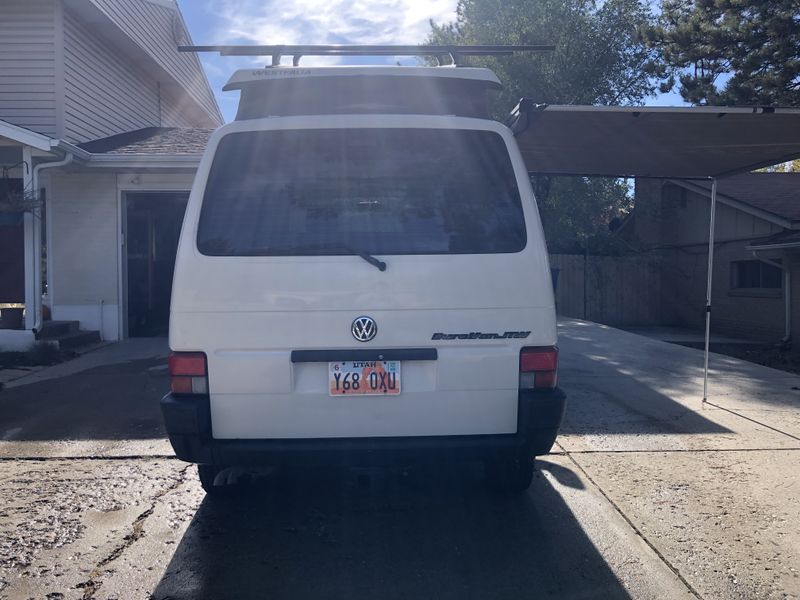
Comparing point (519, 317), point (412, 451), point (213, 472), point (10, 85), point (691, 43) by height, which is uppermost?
point (691, 43)

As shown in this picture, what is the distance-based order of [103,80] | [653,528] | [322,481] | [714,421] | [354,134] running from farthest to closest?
1. [103,80]
2. [714,421]
3. [322,481]
4. [653,528]
5. [354,134]

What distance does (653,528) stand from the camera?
4.29 metres

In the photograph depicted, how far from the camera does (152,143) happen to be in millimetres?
12609

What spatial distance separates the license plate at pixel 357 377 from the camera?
12.2 ft

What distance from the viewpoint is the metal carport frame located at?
19.5 ft

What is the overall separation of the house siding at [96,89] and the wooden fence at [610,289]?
10984 mm

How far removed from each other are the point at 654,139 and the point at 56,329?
884 cm

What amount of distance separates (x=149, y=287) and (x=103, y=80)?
12.3ft

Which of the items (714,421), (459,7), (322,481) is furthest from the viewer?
(459,7)

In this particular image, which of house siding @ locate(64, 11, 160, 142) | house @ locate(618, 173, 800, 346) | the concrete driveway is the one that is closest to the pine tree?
house @ locate(618, 173, 800, 346)

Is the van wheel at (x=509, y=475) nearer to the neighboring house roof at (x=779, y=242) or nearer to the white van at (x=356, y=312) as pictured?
the white van at (x=356, y=312)

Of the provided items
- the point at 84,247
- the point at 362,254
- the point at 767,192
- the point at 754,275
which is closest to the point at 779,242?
the point at 754,275

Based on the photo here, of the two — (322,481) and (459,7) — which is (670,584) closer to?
(322,481)

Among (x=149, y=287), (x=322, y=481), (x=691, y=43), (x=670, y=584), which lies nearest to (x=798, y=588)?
(x=670, y=584)
